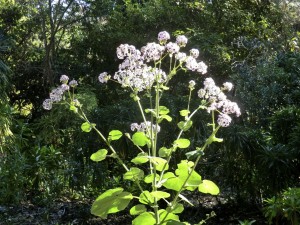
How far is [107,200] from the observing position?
1823mm

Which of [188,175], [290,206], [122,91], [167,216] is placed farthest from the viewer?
[122,91]

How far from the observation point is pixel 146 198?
1.89 m

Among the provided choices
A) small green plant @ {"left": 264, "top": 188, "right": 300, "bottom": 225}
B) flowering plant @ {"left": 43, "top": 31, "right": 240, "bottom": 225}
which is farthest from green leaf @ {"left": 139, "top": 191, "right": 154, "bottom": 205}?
small green plant @ {"left": 264, "top": 188, "right": 300, "bottom": 225}

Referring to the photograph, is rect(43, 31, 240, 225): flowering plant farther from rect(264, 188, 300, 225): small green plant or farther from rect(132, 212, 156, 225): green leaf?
rect(264, 188, 300, 225): small green plant

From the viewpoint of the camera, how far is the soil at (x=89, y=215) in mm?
4855

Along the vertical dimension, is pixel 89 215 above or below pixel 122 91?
below

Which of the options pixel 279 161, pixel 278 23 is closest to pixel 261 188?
pixel 279 161

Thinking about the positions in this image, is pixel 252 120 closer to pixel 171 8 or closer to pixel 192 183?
pixel 171 8

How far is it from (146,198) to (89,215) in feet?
10.9

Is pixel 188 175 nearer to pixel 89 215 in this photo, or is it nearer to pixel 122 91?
pixel 89 215

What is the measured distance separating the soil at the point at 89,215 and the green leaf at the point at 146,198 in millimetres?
2988

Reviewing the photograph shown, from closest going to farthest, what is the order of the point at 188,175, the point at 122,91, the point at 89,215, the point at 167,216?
the point at 188,175 < the point at 167,216 < the point at 89,215 < the point at 122,91

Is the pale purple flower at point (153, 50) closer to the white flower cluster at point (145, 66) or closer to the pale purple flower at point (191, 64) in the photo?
the white flower cluster at point (145, 66)

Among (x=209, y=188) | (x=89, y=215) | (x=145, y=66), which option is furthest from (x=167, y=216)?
(x=89, y=215)
